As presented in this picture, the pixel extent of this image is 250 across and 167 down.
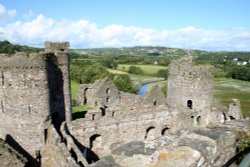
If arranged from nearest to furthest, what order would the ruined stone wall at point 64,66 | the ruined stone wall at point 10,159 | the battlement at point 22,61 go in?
the ruined stone wall at point 10,159 → the battlement at point 22,61 → the ruined stone wall at point 64,66

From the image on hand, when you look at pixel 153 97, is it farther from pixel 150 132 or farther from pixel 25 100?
pixel 25 100

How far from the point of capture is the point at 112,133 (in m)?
17.5

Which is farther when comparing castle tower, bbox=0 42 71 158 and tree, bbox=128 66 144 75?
tree, bbox=128 66 144 75

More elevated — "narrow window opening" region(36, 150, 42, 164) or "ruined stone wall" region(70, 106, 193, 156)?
"ruined stone wall" region(70, 106, 193, 156)

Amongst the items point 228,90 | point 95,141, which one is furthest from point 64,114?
point 228,90

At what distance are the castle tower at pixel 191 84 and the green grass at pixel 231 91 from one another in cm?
3814

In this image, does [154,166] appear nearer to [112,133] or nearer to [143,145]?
[143,145]

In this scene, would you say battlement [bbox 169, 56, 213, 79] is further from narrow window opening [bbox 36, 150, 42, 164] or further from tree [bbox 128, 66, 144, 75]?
tree [bbox 128, 66, 144, 75]

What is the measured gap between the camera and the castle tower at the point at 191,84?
18.9 meters

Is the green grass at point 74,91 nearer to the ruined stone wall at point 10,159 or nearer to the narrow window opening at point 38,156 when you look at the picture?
the narrow window opening at point 38,156

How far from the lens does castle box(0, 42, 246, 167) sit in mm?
14172

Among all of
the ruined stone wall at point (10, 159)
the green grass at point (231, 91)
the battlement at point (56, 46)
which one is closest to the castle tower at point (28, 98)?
the battlement at point (56, 46)

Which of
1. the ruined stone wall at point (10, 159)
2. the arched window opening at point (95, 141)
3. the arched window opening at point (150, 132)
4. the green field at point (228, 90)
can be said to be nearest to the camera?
the ruined stone wall at point (10, 159)

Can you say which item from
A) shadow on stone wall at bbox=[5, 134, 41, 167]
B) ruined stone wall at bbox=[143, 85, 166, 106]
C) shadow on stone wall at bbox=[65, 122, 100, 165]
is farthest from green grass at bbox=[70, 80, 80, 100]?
shadow on stone wall at bbox=[5, 134, 41, 167]
